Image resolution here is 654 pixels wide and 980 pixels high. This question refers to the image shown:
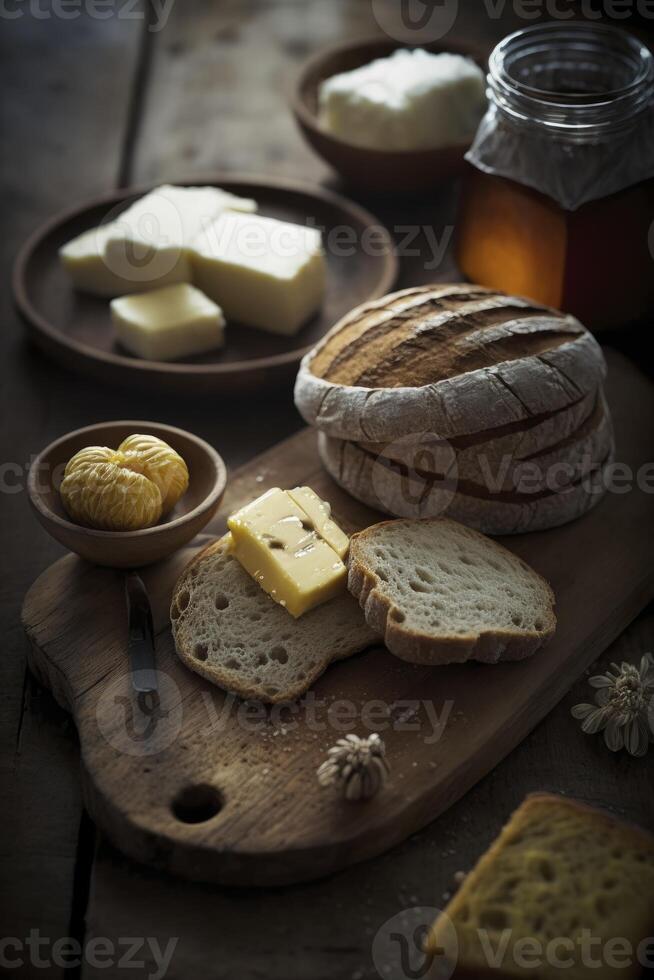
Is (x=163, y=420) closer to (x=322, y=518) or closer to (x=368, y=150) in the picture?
(x=322, y=518)

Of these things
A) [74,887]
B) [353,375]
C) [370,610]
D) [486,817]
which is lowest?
[74,887]

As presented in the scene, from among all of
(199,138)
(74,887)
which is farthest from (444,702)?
(199,138)

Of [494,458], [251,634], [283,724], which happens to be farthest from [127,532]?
[494,458]

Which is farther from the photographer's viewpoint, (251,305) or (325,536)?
(251,305)

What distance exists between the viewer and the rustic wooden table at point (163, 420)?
67.9 inches

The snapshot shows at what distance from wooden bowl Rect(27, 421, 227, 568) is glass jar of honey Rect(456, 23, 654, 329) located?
966 mm

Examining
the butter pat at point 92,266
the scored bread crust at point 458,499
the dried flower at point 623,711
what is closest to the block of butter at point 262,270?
the butter pat at point 92,266

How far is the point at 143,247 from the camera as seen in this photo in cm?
287

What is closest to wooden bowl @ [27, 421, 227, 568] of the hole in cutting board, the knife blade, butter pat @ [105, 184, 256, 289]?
the knife blade

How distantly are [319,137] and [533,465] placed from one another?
1475 mm

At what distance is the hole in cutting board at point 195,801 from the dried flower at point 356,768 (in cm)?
18

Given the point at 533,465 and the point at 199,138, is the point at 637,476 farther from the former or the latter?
the point at 199,138

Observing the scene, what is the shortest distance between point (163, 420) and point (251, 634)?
2.85 feet

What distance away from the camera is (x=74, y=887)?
5.90 ft
